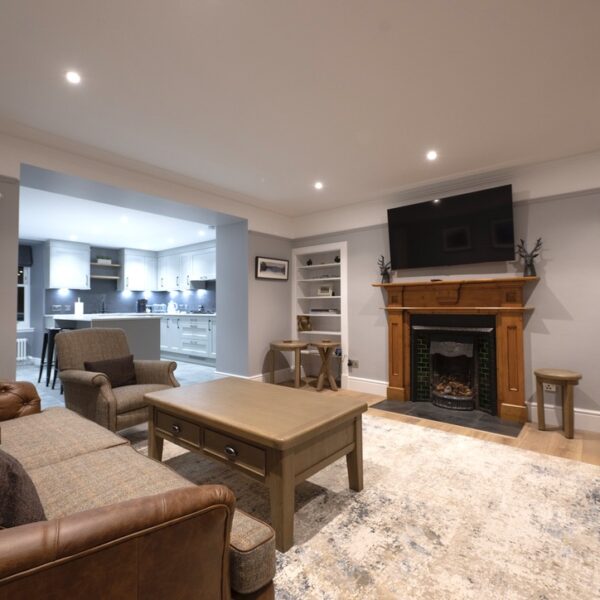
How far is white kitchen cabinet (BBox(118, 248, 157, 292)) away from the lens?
821 cm

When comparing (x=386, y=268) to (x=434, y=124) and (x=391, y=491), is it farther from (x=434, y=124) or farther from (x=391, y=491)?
(x=391, y=491)

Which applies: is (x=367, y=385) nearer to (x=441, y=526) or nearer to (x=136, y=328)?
(x=441, y=526)

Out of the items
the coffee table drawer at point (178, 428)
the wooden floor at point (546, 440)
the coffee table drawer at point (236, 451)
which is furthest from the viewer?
the wooden floor at point (546, 440)

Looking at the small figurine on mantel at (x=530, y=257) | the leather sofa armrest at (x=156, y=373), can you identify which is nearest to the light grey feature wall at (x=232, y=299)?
the leather sofa armrest at (x=156, y=373)

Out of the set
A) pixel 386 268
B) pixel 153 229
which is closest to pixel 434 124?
pixel 386 268

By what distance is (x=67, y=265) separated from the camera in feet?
23.8

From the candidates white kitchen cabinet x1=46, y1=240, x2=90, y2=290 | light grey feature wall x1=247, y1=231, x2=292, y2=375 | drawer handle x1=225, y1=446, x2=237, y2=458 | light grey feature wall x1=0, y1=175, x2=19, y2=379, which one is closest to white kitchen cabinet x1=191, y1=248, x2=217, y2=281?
white kitchen cabinet x1=46, y1=240, x2=90, y2=290

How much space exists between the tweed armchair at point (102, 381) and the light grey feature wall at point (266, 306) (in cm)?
180

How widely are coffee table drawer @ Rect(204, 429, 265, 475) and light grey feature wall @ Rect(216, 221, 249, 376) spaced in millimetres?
2926

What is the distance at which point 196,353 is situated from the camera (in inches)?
277

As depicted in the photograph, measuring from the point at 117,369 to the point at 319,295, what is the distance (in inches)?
117

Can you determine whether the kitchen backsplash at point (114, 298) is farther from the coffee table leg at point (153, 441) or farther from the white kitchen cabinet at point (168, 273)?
the coffee table leg at point (153, 441)

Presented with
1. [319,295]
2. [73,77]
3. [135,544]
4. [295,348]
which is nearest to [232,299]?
[295,348]

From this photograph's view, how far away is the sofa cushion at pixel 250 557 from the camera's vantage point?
101 centimetres
